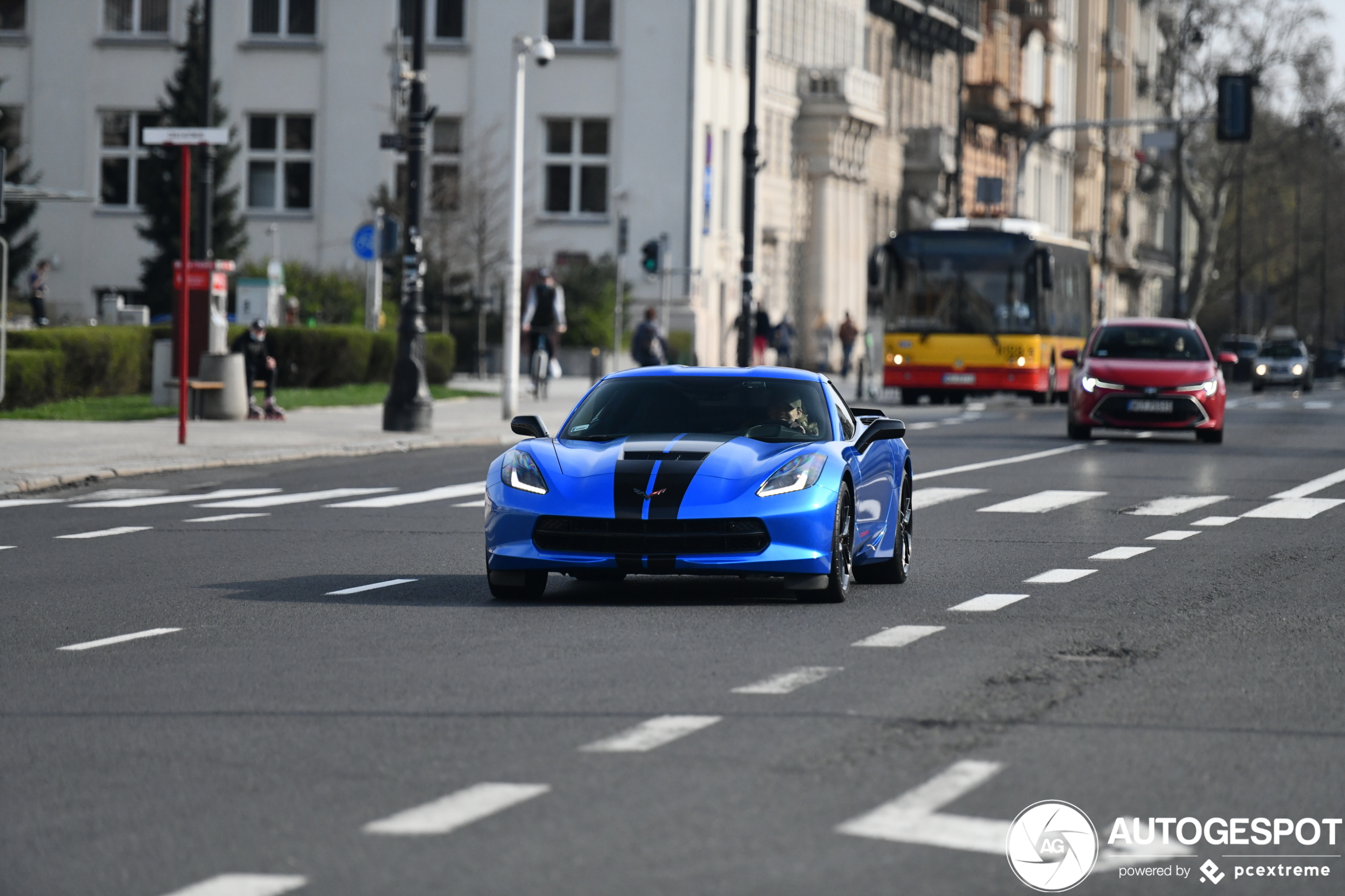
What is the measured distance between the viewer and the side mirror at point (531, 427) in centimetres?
1303

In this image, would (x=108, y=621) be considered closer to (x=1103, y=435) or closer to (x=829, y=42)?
(x=1103, y=435)

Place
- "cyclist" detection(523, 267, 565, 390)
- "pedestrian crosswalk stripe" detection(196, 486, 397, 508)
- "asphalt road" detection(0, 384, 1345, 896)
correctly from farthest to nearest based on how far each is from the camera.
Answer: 1. "cyclist" detection(523, 267, 565, 390)
2. "pedestrian crosswalk stripe" detection(196, 486, 397, 508)
3. "asphalt road" detection(0, 384, 1345, 896)

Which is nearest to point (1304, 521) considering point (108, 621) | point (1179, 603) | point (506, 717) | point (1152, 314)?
point (1179, 603)

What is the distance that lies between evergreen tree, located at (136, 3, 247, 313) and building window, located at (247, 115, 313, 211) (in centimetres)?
225

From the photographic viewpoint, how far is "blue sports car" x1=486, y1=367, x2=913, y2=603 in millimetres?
12000

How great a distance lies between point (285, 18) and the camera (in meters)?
61.6

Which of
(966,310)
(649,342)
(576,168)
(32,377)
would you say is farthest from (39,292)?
(32,377)

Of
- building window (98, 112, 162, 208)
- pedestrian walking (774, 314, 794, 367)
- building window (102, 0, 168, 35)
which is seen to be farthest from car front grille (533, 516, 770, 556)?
building window (102, 0, 168, 35)

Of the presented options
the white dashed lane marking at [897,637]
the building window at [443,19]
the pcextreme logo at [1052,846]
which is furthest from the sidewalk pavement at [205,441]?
the building window at [443,19]

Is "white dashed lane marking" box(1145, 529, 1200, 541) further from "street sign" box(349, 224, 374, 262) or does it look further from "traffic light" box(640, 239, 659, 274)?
"street sign" box(349, 224, 374, 262)

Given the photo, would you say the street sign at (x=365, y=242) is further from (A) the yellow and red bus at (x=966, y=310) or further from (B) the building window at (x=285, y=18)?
(B) the building window at (x=285, y=18)

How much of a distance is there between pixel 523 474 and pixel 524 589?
1.94ft

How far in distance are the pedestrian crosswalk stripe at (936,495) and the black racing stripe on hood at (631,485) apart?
7678 millimetres

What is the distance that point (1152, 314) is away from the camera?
421 ft
